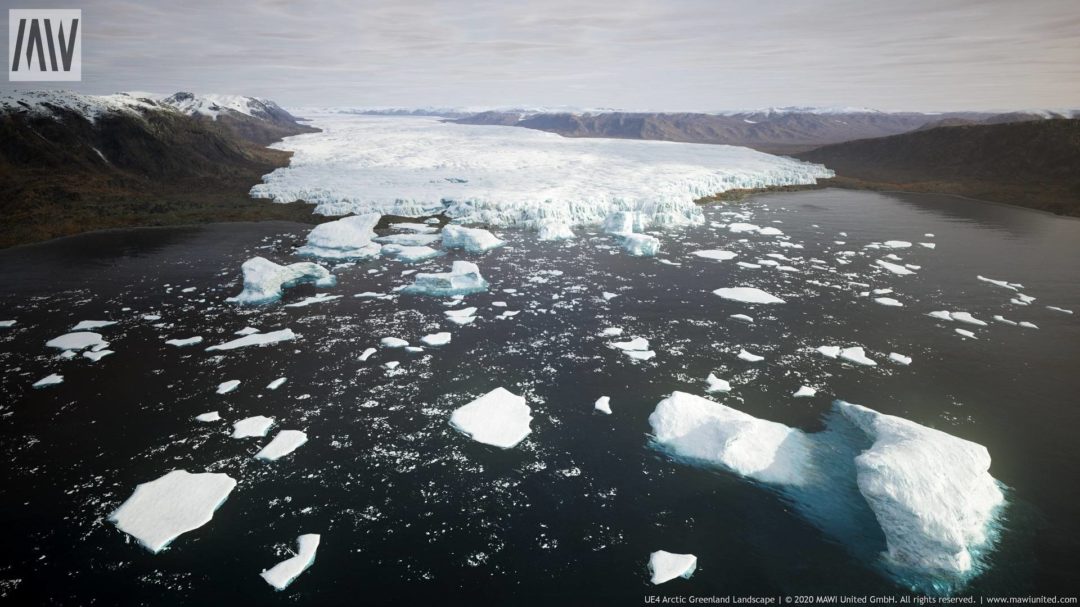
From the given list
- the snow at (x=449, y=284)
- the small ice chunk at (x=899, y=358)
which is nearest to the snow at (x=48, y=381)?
the snow at (x=449, y=284)

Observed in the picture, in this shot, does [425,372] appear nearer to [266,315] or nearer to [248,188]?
[266,315]

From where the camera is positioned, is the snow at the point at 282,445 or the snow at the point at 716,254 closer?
the snow at the point at 282,445

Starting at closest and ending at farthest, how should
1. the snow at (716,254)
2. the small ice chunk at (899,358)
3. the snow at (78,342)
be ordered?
the small ice chunk at (899,358)
the snow at (78,342)
the snow at (716,254)

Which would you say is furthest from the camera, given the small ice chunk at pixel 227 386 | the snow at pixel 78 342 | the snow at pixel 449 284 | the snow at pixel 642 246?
the snow at pixel 642 246

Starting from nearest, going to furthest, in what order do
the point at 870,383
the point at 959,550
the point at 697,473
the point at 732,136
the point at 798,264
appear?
the point at 959,550, the point at 697,473, the point at 870,383, the point at 798,264, the point at 732,136

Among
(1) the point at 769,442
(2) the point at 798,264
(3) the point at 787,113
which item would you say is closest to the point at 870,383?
(1) the point at 769,442

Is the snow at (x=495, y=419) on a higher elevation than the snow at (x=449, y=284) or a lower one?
lower

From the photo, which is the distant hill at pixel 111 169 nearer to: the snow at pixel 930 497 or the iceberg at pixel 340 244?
the iceberg at pixel 340 244

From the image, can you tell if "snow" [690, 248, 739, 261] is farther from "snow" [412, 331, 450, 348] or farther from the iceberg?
the iceberg
